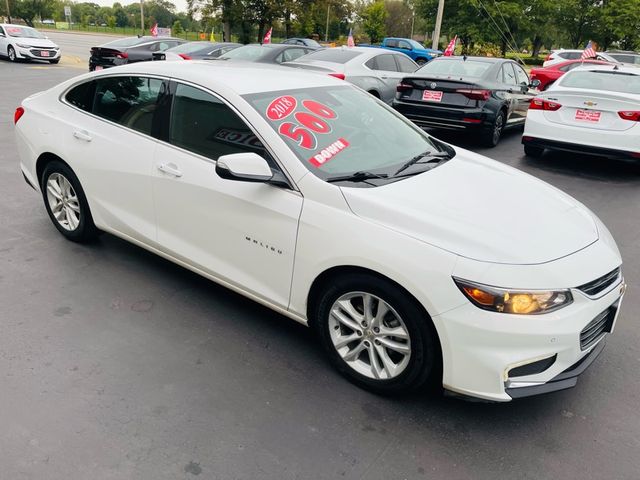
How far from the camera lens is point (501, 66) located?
9203mm

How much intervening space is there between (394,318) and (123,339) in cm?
168

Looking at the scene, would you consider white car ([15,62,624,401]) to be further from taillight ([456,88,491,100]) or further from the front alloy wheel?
taillight ([456,88,491,100])

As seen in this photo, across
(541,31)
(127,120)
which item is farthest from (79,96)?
(541,31)

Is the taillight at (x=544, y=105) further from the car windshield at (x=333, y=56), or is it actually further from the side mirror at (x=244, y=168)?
the side mirror at (x=244, y=168)

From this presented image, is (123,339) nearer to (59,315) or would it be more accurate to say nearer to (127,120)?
(59,315)

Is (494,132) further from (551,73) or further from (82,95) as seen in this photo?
(551,73)

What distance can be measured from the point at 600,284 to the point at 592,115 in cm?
542

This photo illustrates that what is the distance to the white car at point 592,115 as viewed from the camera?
23.0 ft

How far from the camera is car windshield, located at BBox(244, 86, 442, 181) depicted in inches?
121

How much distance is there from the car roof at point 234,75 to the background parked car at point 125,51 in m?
13.9

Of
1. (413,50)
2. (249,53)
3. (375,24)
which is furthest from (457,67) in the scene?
(375,24)

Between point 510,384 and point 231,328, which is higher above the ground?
point 510,384

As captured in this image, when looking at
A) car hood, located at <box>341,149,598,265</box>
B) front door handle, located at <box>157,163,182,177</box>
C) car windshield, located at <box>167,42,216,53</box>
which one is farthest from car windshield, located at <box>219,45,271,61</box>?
car hood, located at <box>341,149,598,265</box>

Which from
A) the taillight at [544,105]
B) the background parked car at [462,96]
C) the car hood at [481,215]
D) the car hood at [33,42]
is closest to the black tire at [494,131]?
the background parked car at [462,96]
